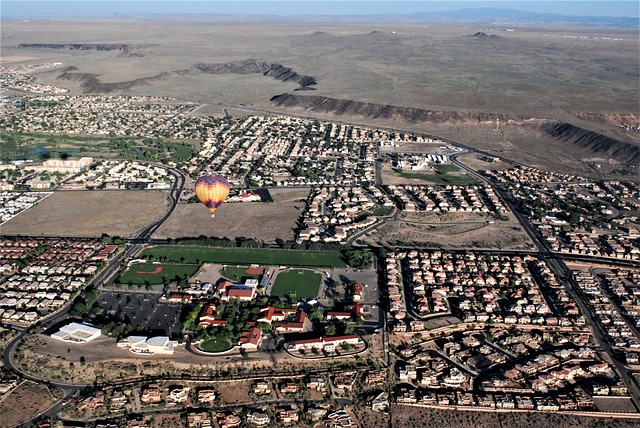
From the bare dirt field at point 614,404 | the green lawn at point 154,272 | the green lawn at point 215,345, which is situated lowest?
the bare dirt field at point 614,404

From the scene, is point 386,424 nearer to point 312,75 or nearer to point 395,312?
point 395,312

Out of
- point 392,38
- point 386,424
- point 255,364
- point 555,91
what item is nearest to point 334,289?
point 255,364

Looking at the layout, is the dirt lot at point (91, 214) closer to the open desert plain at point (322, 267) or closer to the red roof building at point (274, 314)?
the open desert plain at point (322, 267)

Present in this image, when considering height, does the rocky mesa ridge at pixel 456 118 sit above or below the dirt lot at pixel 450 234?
above

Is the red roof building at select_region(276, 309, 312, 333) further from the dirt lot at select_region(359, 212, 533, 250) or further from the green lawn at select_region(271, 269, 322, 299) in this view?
the dirt lot at select_region(359, 212, 533, 250)

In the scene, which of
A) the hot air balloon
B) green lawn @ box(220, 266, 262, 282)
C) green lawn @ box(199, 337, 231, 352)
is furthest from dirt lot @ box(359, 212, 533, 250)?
green lawn @ box(199, 337, 231, 352)

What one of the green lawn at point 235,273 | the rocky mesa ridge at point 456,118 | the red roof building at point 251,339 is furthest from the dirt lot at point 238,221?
the rocky mesa ridge at point 456,118

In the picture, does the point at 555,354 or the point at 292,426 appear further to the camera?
the point at 555,354
